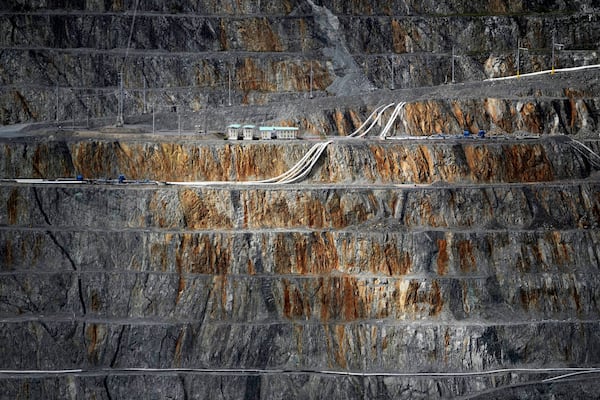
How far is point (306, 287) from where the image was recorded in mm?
141125

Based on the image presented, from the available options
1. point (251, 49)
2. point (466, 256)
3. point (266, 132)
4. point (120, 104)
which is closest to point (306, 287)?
point (466, 256)

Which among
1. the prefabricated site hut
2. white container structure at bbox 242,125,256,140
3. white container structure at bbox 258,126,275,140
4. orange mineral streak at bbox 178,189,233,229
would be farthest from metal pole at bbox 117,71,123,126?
orange mineral streak at bbox 178,189,233,229

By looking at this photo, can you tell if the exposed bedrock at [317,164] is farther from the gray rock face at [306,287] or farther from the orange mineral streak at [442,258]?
the orange mineral streak at [442,258]

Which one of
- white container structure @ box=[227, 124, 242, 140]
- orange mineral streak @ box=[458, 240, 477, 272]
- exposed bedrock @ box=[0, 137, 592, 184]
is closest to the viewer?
orange mineral streak @ box=[458, 240, 477, 272]

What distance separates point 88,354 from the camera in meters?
140

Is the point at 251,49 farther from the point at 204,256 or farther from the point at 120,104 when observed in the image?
the point at 204,256

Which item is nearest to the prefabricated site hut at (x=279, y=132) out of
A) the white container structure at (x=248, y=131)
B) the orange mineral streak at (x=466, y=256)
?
the white container structure at (x=248, y=131)

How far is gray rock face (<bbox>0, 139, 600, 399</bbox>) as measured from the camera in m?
139

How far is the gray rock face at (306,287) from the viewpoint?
138875mm

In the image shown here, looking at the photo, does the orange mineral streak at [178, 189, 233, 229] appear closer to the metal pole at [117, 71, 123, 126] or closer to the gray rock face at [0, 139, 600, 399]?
the gray rock face at [0, 139, 600, 399]

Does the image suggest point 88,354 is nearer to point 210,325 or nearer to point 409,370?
point 210,325

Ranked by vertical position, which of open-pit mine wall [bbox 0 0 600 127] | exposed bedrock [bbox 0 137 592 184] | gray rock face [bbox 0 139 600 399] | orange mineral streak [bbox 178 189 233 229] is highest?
open-pit mine wall [bbox 0 0 600 127]

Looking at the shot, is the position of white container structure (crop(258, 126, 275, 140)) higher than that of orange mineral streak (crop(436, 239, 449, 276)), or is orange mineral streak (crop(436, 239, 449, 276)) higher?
white container structure (crop(258, 126, 275, 140))

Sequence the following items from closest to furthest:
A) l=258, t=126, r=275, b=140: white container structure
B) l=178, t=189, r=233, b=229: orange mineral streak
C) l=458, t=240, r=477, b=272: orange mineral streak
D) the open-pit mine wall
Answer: l=458, t=240, r=477, b=272: orange mineral streak
l=178, t=189, r=233, b=229: orange mineral streak
l=258, t=126, r=275, b=140: white container structure
the open-pit mine wall
